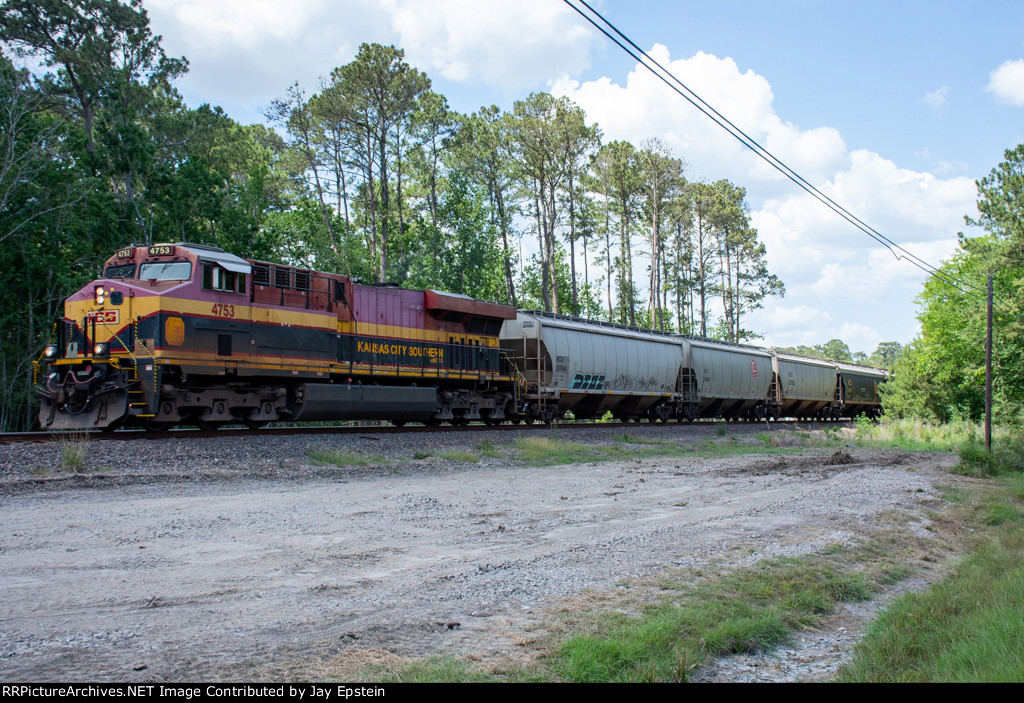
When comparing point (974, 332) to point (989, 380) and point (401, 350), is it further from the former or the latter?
point (401, 350)

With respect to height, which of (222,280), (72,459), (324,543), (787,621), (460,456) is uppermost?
(222,280)

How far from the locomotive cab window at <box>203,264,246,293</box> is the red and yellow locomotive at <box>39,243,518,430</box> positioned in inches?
0.8

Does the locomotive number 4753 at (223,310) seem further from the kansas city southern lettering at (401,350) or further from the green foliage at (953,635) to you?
the green foliage at (953,635)

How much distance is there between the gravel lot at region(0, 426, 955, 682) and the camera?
464 cm

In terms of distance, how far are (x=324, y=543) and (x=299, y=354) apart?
10.2m

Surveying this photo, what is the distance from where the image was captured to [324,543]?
7.46m

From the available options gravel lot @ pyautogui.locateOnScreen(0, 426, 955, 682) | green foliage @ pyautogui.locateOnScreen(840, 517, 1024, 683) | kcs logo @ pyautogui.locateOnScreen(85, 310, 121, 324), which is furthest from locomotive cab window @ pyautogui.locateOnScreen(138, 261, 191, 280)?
green foliage @ pyautogui.locateOnScreen(840, 517, 1024, 683)

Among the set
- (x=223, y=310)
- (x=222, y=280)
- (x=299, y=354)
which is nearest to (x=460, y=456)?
(x=299, y=354)

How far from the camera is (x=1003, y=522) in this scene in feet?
36.6

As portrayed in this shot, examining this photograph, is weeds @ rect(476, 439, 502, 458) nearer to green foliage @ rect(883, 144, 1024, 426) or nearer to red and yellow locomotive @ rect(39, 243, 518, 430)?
red and yellow locomotive @ rect(39, 243, 518, 430)

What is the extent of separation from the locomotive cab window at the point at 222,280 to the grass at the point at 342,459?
13.3 ft

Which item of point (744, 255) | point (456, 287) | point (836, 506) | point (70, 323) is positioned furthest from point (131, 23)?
point (744, 255)

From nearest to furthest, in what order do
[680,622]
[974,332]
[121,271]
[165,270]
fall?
[680,622] < [165,270] < [121,271] < [974,332]
